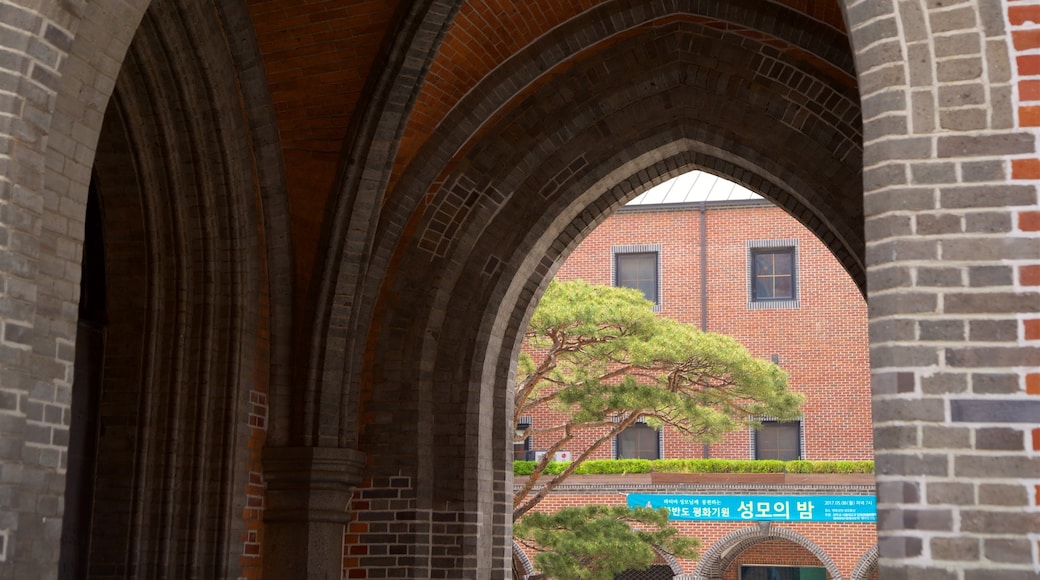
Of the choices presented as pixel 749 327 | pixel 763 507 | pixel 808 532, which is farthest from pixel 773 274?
pixel 808 532

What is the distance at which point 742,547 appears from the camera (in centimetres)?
2678

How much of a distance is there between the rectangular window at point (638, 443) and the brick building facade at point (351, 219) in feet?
57.9

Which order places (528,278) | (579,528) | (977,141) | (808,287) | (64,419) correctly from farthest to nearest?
(808,287) → (579,528) → (528,278) → (64,419) → (977,141)

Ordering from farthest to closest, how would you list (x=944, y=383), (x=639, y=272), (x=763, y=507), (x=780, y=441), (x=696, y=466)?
(x=639, y=272) < (x=780, y=441) < (x=696, y=466) < (x=763, y=507) < (x=944, y=383)

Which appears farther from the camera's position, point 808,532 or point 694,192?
point 694,192

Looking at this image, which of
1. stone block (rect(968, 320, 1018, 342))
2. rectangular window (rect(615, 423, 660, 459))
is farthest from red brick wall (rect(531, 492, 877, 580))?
stone block (rect(968, 320, 1018, 342))

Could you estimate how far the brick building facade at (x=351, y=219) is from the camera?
7879mm

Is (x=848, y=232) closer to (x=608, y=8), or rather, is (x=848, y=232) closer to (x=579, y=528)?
(x=608, y=8)

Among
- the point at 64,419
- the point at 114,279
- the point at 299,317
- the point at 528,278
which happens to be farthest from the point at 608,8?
the point at 64,419

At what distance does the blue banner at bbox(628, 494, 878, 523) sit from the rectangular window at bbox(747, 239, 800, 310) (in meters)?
4.63

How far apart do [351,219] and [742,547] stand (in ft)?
64.9

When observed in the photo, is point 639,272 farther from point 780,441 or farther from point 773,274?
point 780,441

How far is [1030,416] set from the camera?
343cm

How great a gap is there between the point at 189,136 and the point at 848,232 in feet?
15.2
